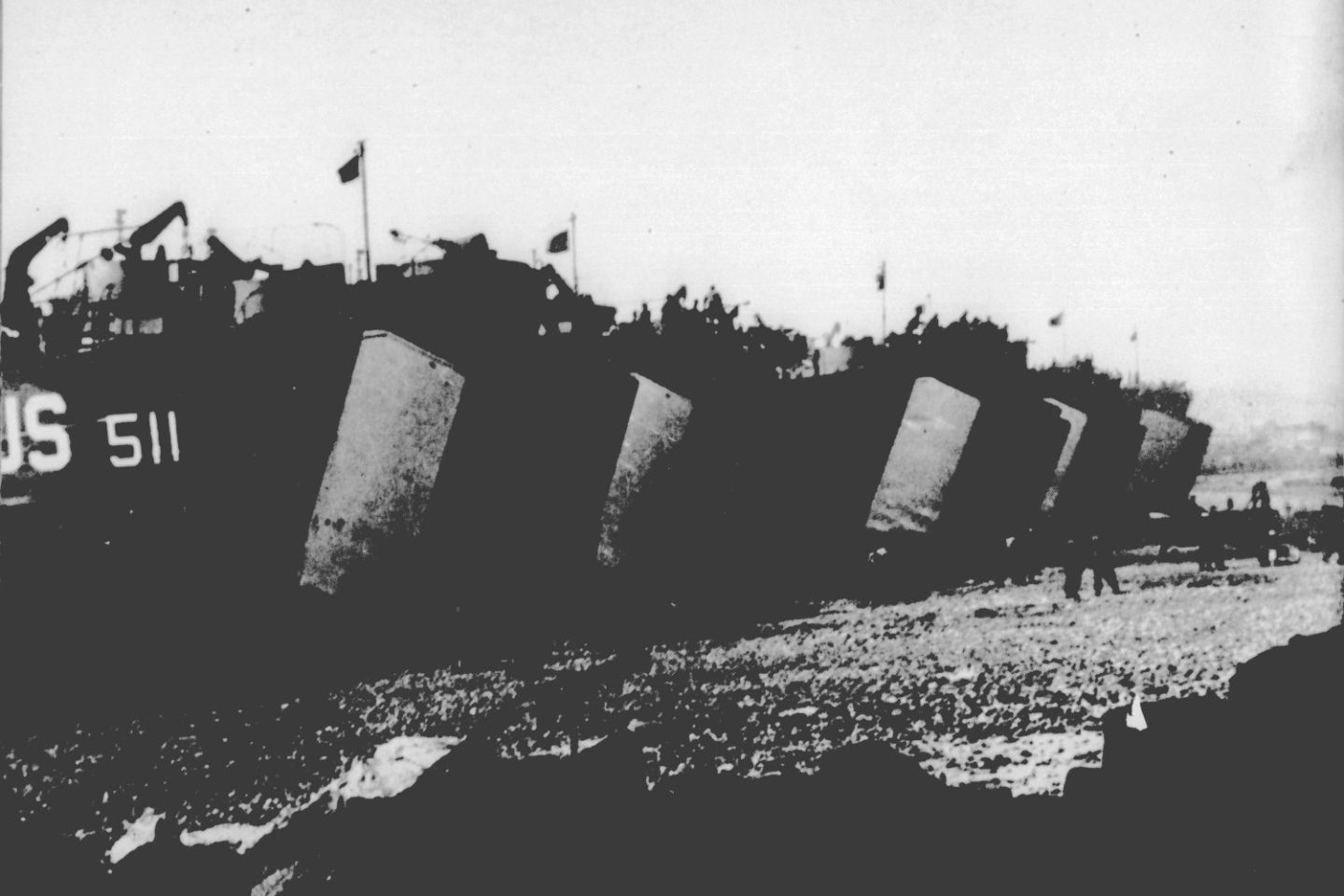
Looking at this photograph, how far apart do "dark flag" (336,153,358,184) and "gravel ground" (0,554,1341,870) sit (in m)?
6.39

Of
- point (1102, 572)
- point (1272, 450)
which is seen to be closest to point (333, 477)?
point (1102, 572)

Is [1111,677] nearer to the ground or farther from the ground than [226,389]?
nearer to the ground

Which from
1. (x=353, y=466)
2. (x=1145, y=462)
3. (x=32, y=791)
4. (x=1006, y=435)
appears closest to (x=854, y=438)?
(x=1006, y=435)

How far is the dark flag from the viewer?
11461mm

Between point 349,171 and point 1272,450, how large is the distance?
139 feet

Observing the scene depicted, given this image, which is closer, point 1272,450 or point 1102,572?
point 1102,572

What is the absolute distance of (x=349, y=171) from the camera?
37.8 ft

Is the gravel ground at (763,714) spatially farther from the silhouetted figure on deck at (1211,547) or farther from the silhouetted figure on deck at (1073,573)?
the silhouetted figure on deck at (1211,547)

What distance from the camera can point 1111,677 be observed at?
309 inches

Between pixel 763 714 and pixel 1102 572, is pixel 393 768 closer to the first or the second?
pixel 763 714

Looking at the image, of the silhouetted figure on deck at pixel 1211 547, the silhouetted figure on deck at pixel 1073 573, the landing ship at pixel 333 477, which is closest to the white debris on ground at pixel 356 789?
the landing ship at pixel 333 477

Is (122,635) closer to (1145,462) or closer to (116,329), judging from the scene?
(116,329)

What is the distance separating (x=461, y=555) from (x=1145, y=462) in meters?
15.8

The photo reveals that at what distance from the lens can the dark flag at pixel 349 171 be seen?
11.5m
